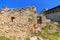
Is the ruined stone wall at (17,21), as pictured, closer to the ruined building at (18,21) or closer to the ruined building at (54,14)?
the ruined building at (18,21)

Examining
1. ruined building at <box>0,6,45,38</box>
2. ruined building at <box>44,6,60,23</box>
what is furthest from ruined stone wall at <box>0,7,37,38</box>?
ruined building at <box>44,6,60,23</box>

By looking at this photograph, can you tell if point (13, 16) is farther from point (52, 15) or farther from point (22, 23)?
point (52, 15)

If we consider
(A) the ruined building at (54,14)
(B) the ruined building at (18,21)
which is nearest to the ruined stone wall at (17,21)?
(B) the ruined building at (18,21)

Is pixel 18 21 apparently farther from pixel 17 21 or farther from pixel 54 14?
pixel 54 14

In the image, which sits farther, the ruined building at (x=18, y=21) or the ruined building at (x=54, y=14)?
the ruined building at (x=54, y=14)

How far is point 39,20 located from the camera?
26.9m

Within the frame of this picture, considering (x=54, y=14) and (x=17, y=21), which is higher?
(x=54, y=14)

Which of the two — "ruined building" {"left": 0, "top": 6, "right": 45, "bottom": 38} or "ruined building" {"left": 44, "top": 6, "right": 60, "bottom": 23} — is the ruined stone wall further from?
"ruined building" {"left": 44, "top": 6, "right": 60, "bottom": 23}

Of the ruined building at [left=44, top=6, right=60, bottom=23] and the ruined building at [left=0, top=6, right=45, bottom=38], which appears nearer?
the ruined building at [left=0, top=6, right=45, bottom=38]

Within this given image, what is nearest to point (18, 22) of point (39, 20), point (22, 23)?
point (22, 23)

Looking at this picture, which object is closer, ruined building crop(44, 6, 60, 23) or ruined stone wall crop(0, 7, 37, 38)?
ruined stone wall crop(0, 7, 37, 38)

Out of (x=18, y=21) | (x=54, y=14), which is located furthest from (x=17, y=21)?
(x=54, y=14)

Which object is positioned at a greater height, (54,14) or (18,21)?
(54,14)

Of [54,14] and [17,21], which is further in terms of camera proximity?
[54,14]
